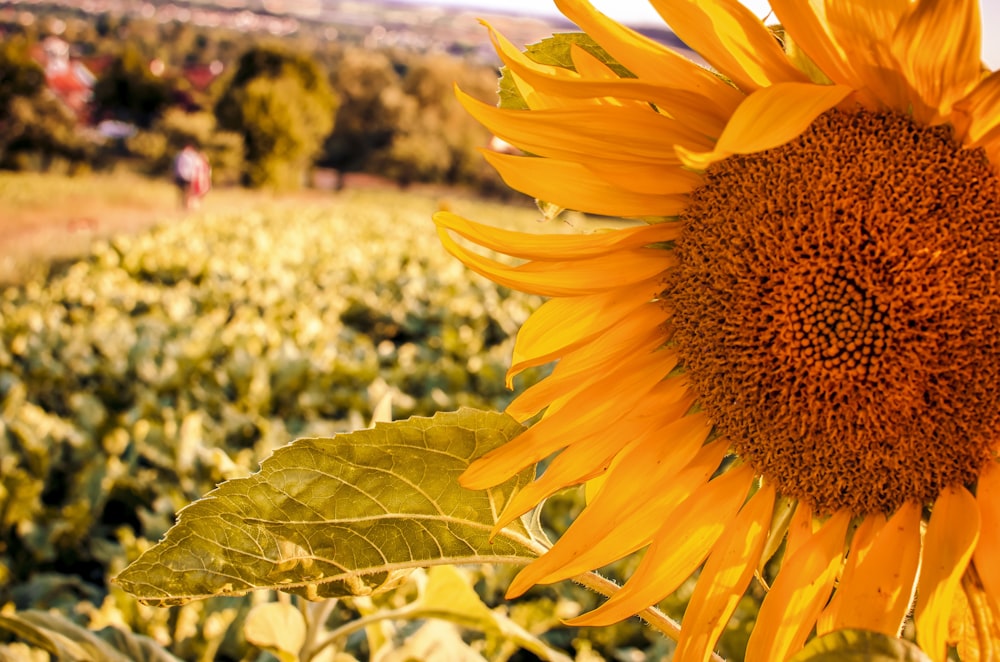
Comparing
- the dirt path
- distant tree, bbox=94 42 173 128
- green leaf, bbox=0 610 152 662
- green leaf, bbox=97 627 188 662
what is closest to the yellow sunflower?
green leaf, bbox=0 610 152 662

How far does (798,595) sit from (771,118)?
51 cm

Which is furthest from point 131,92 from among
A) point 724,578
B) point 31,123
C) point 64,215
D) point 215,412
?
point 724,578

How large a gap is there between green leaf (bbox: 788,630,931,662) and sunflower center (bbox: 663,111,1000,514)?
1.05 ft

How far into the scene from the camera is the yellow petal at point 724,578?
96 cm

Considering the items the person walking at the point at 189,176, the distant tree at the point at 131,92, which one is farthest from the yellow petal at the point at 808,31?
the distant tree at the point at 131,92

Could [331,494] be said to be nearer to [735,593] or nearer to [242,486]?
[242,486]

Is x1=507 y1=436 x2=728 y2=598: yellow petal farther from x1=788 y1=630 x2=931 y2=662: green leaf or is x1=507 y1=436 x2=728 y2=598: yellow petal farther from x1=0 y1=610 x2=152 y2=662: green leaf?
x1=0 y1=610 x2=152 y2=662: green leaf

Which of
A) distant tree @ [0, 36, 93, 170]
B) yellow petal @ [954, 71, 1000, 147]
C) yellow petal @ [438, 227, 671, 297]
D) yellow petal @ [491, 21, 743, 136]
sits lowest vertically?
distant tree @ [0, 36, 93, 170]

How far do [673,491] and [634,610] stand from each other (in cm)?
16

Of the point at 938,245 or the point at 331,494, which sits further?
the point at 331,494

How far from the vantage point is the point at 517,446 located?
1.03 m

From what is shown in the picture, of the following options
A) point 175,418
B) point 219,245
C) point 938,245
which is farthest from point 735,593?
point 219,245

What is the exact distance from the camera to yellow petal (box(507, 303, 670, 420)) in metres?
1.06

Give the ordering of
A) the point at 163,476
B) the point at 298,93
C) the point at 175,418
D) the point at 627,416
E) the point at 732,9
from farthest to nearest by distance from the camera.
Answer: the point at 298,93
the point at 175,418
the point at 163,476
the point at 627,416
the point at 732,9
